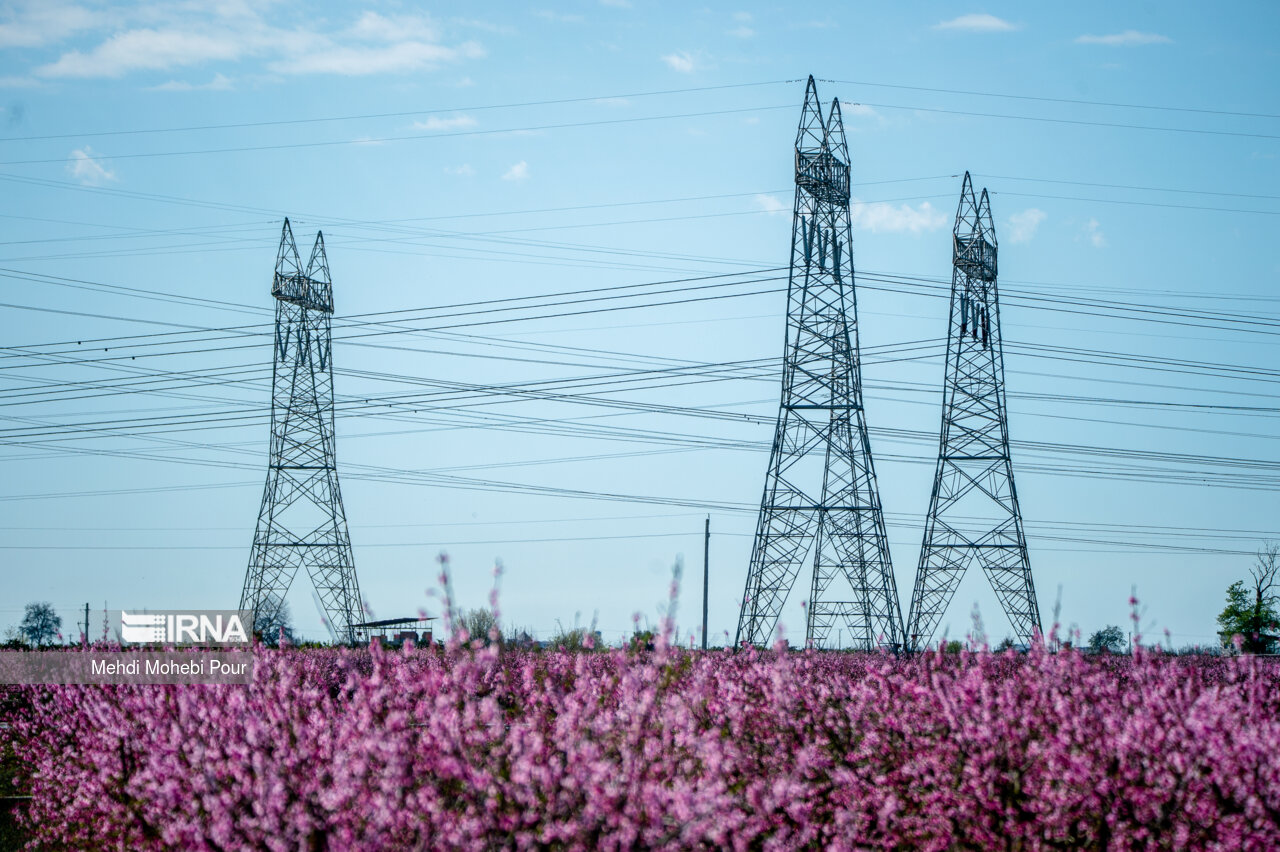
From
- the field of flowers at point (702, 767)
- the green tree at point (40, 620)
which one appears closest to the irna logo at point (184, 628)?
the field of flowers at point (702, 767)

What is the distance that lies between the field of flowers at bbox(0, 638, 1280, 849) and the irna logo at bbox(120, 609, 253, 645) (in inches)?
231

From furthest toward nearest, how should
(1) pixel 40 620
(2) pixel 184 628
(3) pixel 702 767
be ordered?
(1) pixel 40 620, (2) pixel 184 628, (3) pixel 702 767

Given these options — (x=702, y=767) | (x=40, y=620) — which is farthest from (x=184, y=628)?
(x=40, y=620)

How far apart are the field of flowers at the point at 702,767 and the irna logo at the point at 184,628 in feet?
19.2

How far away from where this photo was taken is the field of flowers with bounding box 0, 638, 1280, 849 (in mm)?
6008

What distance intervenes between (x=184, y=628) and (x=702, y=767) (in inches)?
464

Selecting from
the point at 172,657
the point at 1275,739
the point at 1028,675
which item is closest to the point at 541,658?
the point at 172,657

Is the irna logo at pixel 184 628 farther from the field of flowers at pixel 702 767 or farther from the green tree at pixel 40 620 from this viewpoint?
the green tree at pixel 40 620

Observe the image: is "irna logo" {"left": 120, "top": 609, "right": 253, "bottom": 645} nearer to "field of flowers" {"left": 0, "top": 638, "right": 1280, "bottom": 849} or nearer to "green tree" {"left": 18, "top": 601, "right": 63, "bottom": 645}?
"field of flowers" {"left": 0, "top": 638, "right": 1280, "bottom": 849}

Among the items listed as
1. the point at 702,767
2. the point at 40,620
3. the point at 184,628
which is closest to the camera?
the point at 702,767

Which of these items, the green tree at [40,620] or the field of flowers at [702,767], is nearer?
the field of flowers at [702,767]

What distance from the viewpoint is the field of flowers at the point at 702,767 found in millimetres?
6008

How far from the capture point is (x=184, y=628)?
1694 centimetres

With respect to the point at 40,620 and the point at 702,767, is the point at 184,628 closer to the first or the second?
the point at 702,767
